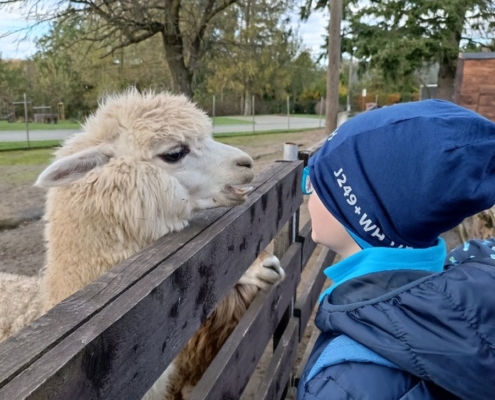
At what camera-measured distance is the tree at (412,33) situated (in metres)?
19.3

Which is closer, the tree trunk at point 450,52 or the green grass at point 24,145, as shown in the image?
the green grass at point 24,145

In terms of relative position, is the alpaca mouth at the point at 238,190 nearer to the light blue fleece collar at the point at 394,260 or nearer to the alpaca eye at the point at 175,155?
the alpaca eye at the point at 175,155

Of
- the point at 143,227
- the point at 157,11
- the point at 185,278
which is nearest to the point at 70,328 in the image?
the point at 185,278

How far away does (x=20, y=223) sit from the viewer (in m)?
7.29

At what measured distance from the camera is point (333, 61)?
9375 mm

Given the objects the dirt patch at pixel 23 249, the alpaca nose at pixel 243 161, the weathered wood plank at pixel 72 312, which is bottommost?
the dirt patch at pixel 23 249

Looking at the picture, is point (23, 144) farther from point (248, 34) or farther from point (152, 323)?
point (152, 323)

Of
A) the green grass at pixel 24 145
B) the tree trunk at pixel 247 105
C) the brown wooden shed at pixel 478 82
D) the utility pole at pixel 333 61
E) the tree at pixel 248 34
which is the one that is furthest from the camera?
the tree trunk at pixel 247 105

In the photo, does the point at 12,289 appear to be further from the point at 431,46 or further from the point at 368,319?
the point at 431,46

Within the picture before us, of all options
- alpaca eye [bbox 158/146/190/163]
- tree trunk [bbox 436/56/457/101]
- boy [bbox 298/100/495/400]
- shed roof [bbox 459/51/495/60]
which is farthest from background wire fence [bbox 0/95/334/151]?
tree trunk [bbox 436/56/457/101]

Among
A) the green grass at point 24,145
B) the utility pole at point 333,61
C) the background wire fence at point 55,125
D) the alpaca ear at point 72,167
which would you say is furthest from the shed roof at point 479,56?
the green grass at point 24,145

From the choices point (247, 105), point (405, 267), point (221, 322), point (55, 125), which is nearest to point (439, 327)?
point (405, 267)

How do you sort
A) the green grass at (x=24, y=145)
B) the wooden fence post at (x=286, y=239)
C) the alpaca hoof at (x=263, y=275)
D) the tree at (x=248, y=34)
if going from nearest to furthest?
1. the alpaca hoof at (x=263, y=275)
2. the wooden fence post at (x=286, y=239)
3. the green grass at (x=24, y=145)
4. the tree at (x=248, y=34)

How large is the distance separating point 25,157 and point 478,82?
462 inches
